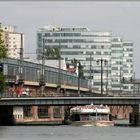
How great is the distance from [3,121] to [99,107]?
904 inches

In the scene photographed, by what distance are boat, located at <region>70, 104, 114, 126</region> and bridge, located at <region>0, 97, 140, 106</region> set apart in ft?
4.18

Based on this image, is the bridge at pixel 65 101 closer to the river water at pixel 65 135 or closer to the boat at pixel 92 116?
the boat at pixel 92 116

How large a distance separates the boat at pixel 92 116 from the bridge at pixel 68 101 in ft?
4.18

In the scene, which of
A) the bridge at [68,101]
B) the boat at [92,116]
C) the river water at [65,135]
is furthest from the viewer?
the boat at [92,116]

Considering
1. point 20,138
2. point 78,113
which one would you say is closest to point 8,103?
point 78,113

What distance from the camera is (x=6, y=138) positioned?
4321 inches

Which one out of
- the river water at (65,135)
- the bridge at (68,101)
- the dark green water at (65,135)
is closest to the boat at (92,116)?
the bridge at (68,101)

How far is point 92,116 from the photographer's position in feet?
580

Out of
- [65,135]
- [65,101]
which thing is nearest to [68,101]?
[65,101]

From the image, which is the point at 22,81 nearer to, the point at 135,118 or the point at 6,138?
the point at 135,118

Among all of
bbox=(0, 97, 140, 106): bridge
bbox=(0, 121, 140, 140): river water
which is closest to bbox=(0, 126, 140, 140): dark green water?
bbox=(0, 121, 140, 140): river water

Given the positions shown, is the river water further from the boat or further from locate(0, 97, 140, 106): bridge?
the boat

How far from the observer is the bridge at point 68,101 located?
171125mm

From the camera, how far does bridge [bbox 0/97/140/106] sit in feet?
561
